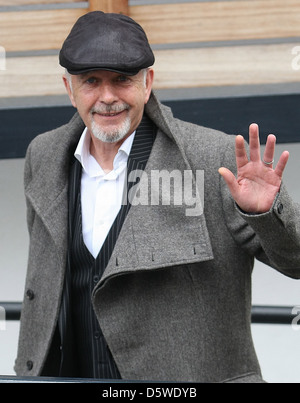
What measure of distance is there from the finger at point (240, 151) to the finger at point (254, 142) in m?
0.02

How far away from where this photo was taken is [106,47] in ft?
6.71

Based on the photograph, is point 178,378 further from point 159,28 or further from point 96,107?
point 159,28

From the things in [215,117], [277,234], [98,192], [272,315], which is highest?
[215,117]

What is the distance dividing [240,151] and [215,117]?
→ 1.54 meters

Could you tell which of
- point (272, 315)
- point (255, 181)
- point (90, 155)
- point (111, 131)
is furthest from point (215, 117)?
point (255, 181)

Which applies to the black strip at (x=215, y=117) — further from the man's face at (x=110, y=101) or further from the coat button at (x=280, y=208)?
the coat button at (x=280, y=208)

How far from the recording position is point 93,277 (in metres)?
2.09

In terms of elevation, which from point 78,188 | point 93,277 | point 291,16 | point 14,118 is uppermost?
point 291,16

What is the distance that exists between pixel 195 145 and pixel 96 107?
25 centimetres

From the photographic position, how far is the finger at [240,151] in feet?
5.89

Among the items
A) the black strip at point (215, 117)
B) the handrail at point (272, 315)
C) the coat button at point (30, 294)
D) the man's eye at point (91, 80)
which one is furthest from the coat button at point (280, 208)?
the black strip at point (215, 117)

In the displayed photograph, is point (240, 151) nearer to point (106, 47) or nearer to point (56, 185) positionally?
point (106, 47)

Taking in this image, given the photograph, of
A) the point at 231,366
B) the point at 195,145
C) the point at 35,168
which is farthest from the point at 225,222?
the point at 35,168

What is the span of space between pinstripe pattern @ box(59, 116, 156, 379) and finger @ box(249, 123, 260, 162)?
1.22 feet
